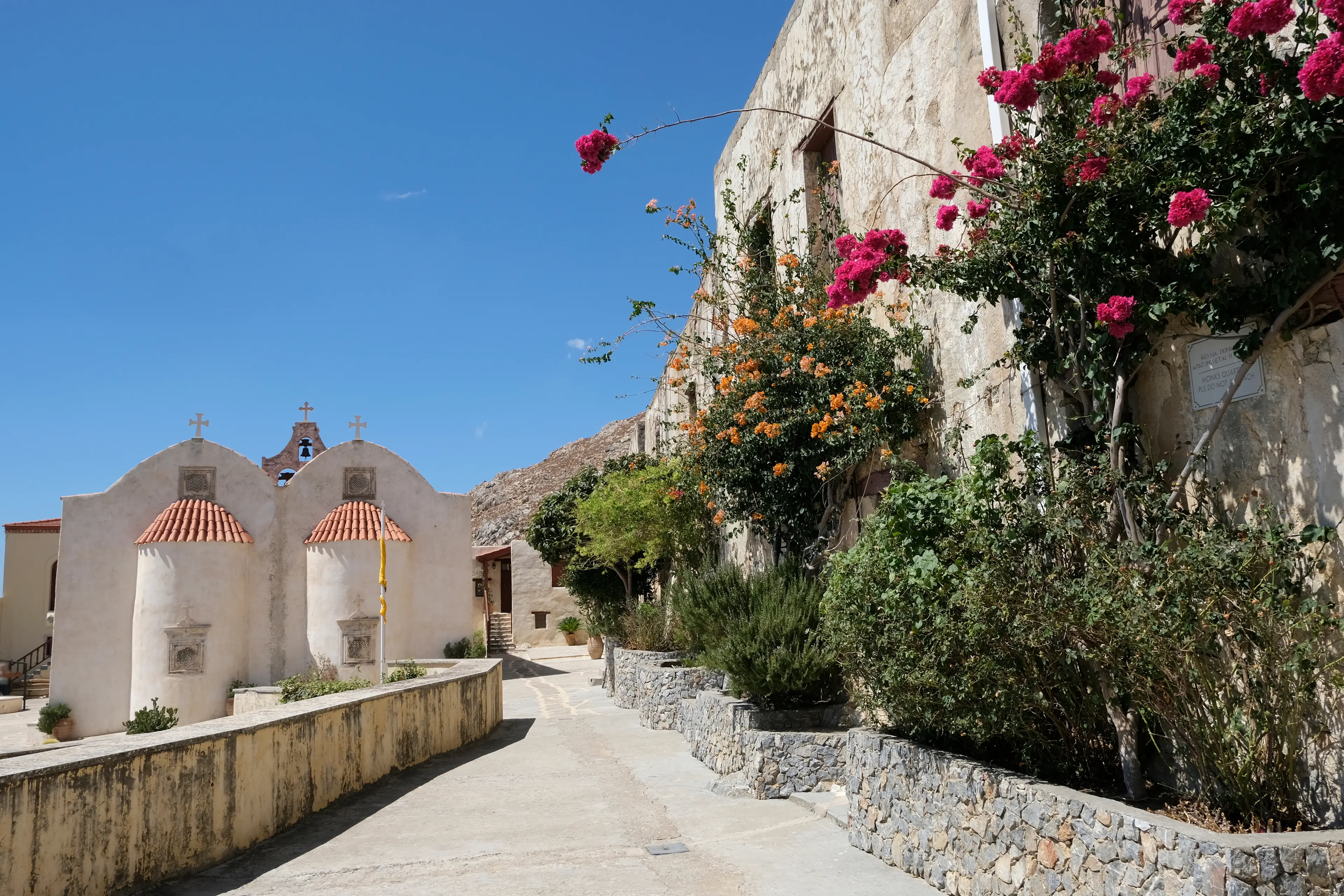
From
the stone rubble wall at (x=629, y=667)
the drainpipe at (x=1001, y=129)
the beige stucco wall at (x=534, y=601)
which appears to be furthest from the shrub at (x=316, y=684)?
the beige stucco wall at (x=534, y=601)

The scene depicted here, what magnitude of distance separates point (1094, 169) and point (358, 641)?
18.9 m

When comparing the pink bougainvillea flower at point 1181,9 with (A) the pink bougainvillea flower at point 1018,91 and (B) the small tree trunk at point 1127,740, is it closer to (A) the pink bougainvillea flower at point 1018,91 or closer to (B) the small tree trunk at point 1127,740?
(A) the pink bougainvillea flower at point 1018,91

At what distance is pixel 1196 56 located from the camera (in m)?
4.95

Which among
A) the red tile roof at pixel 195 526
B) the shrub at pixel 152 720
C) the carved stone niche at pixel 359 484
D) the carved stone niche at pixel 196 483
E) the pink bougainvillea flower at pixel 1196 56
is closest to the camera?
the pink bougainvillea flower at pixel 1196 56

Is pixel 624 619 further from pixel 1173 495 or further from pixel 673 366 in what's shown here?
pixel 1173 495

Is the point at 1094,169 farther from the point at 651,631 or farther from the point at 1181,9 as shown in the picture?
the point at 651,631

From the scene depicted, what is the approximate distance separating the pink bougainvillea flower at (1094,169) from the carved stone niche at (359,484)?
793 inches

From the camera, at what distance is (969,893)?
514 centimetres

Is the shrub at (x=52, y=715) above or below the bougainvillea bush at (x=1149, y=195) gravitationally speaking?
below

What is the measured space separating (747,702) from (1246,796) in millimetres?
5324

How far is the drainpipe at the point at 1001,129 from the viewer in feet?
22.3

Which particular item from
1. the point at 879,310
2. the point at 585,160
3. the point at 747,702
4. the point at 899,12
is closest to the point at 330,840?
the point at 747,702

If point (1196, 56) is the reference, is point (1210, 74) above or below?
below

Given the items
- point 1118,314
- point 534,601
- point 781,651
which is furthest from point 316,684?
point 534,601
